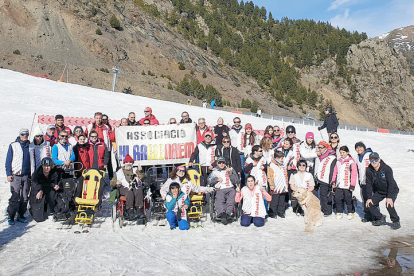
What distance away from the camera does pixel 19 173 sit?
7961 millimetres

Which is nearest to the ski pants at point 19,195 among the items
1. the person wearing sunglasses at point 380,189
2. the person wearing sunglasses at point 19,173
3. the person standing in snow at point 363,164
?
the person wearing sunglasses at point 19,173

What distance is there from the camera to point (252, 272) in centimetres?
523

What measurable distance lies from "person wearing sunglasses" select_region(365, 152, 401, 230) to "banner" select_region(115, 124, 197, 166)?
4.69m

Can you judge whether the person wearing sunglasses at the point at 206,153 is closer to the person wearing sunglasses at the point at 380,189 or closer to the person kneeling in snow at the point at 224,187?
the person kneeling in snow at the point at 224,187

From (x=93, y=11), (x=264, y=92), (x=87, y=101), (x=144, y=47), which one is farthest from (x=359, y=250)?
(x=264, y=92)

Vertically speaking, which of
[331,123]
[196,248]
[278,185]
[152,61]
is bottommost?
[196,248]

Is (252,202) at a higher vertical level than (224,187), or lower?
lower

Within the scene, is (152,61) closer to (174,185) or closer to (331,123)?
(331,123)

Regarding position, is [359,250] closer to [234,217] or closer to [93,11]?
[234,217]

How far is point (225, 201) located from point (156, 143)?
2926mm

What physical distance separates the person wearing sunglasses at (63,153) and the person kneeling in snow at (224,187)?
3318 mm

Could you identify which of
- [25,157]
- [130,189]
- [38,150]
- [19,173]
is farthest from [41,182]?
[130,189]

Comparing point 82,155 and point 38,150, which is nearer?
point 38,150

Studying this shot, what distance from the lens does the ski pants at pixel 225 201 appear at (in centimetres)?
813
